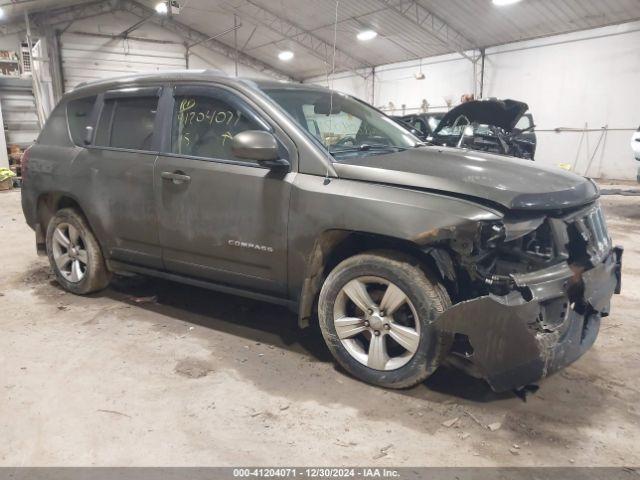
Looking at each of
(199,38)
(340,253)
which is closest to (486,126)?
(340,253)

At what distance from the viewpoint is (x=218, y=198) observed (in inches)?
113

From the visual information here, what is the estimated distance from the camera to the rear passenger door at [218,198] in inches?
107

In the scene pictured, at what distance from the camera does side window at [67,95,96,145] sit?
11.9ft

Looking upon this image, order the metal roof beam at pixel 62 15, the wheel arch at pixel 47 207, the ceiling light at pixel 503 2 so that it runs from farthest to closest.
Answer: the metal roof beam at pixel 62 15 → the ceiling light at pixel 503 2 → the wheel arch at pixel 47 207

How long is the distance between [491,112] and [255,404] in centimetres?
642

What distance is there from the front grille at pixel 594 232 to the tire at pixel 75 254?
3327mm

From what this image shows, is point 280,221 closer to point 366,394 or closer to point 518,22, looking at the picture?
point 366,394

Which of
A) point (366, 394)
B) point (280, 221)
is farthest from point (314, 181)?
point (366, 394)

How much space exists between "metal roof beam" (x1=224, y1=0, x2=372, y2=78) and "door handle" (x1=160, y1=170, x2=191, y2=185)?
49.3ft

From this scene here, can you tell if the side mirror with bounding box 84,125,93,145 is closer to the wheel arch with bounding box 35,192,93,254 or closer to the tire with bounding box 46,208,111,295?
the wheel arch with bounding box 35,192,93,254

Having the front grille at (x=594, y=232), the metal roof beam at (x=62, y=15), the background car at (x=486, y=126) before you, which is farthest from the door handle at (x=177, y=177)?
the metal roof beam at (x=62, y=15)

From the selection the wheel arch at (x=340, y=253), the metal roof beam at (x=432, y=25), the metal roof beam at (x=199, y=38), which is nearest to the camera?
the wheel arch at (x=340, y=253)

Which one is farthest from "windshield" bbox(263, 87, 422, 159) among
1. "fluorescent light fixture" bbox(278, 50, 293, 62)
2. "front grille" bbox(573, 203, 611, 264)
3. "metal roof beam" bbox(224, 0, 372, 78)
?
"fluorescent light fixture" bbox(278, 50, 293, 62)

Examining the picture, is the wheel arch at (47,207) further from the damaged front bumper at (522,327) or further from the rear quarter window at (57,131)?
the damaged front bumper at (522,327)
